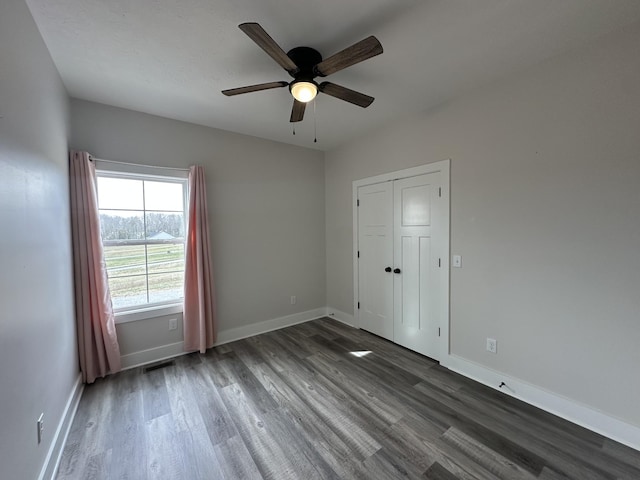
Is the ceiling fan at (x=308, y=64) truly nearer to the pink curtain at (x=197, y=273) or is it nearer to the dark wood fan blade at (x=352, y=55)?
the dark wood fan blade at (x=352, y=55)

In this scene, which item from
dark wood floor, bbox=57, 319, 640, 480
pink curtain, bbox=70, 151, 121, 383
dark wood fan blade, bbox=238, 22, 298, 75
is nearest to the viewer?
dark wood fan blade, bbox=238, 22, 298, 75

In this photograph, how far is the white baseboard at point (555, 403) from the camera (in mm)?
1739

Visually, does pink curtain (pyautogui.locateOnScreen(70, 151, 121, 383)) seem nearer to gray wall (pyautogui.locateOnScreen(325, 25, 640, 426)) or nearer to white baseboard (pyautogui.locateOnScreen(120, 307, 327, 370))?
white baseboard (pyautogui.locateOnScreen(120, 307, 327, 370))

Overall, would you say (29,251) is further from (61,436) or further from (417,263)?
(417,263)

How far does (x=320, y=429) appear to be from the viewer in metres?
1.88

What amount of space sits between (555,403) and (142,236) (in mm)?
4060

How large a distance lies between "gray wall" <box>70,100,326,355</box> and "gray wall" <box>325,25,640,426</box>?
196cm

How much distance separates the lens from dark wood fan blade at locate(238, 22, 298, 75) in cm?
131

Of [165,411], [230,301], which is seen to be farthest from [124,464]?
[230,301]

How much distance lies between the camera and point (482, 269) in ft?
7.96

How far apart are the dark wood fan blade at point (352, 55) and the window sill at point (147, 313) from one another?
111 inches

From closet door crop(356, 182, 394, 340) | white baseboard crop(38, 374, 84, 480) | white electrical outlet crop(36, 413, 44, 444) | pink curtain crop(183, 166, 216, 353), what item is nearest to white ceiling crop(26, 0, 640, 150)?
pink curtain crop(183, 166, 216, 353)

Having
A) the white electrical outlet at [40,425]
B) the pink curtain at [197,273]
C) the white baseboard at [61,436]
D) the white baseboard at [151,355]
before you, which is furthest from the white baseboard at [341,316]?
the white electrical outlet at [40,425]

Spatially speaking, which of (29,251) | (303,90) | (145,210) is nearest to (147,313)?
(145,210)
